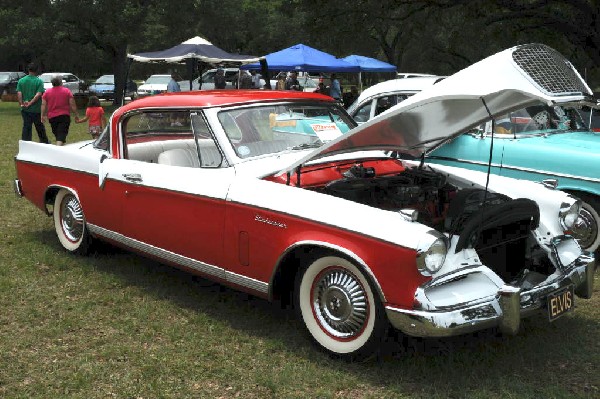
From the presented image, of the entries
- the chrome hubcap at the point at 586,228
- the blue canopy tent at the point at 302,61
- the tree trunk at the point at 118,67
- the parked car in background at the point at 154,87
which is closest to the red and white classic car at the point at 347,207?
the chrome hubcap at the point at 586,228

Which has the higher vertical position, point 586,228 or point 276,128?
point 276,128

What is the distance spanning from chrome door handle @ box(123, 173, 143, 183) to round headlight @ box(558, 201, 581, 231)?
3018 millimetres

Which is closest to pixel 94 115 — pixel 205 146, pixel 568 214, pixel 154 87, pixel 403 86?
pixel 403 86

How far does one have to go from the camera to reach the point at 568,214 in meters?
4.39

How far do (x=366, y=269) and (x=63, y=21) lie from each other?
28.2 m

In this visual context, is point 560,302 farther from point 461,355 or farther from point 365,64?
point 365,64

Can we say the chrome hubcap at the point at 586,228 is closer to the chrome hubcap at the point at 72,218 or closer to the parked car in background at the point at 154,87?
the chrome hubcap at the point at 72,218

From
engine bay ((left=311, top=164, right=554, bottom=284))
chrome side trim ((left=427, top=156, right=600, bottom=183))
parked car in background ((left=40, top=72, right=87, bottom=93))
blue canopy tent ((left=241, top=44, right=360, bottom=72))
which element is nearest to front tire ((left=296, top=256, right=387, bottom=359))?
engine bay ((left=311, top=164, right=554, bottom=284))

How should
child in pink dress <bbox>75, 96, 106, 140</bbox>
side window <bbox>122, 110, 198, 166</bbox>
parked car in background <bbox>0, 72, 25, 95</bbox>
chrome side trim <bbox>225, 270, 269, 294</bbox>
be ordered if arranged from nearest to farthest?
chrome side trim <bbox>225, 270, 269, 294</bbox>, side window <bbox>122, 110, 198, 166</bbox>, child in pink dress <bbox>75, 96, 106, 140</bbox>, parked car in background <bbox>0, 72, 25, 95</bbox>

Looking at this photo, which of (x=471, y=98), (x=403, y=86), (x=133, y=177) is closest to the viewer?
(x=471, y=98)

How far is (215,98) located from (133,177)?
877 mm

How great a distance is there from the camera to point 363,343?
3.71 metres

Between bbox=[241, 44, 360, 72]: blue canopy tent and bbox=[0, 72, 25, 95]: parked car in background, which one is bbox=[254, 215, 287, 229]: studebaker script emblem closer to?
bbox=[241, 44, 360, 72]: blue canopy tent

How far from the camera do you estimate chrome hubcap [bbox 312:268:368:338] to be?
3.73 metres
